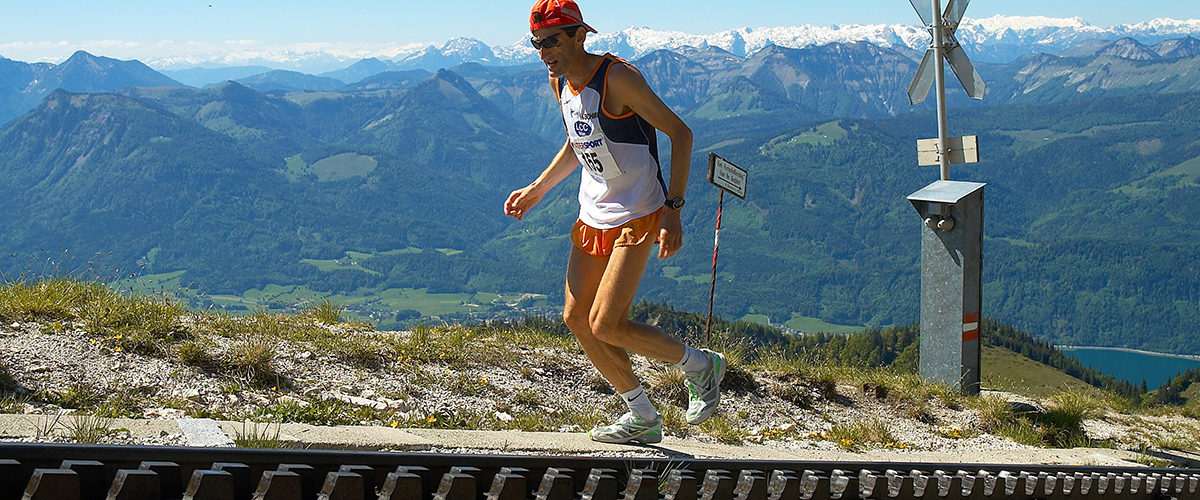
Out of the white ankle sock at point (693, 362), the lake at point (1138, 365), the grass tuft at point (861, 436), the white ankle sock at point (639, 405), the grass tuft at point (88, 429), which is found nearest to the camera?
the grass tuft at point (88, 429)

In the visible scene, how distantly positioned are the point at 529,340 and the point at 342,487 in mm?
5426

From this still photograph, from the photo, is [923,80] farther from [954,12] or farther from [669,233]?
[669,233]

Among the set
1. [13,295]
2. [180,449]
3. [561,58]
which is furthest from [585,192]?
[13,295]

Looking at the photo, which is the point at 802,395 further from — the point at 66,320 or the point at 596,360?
the point at 66,320

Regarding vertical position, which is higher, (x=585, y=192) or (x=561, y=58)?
(x=561, y=58)

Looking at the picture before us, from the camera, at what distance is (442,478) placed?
2564mm

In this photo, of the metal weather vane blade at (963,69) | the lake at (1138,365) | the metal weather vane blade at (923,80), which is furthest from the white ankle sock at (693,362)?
the lake at (1138,365)

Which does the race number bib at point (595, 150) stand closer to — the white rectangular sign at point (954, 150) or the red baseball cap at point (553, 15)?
the red baseball cap at point (553, 15)

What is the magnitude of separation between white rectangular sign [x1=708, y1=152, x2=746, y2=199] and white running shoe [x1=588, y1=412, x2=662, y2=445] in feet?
11.5

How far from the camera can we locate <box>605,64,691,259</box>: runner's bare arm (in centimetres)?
462

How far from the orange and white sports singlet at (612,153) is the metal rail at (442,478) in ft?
4.92

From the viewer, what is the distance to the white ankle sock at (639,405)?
4934 mm

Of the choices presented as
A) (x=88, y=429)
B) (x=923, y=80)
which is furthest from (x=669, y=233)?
(x=923, y=80)

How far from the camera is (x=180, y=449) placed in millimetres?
2611
